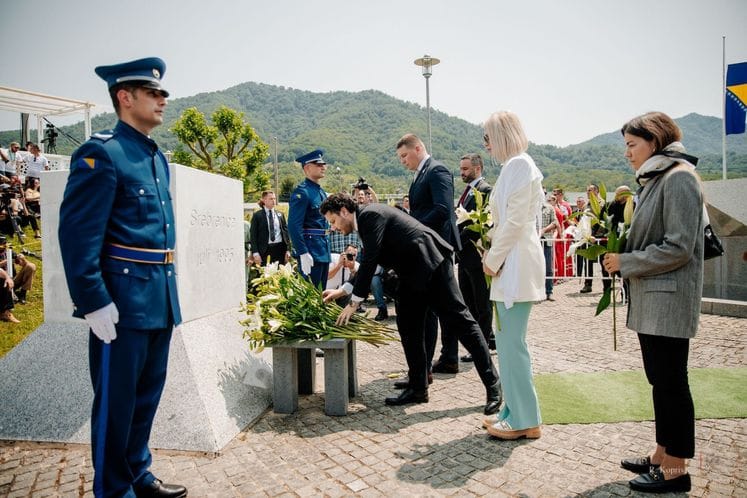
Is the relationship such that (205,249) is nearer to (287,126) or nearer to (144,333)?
(144,333)

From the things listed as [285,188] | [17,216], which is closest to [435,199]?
[17,216]

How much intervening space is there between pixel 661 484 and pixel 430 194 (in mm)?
3219

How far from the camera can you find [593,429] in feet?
13.1

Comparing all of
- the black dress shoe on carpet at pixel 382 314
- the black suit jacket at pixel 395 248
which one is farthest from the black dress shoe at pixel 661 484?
the black dress shoe on carpet at pixel 382 314

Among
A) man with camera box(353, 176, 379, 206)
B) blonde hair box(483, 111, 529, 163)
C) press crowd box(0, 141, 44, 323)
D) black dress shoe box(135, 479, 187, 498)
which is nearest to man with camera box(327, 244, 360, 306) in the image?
man with camera box(353, 176, 379, 206)

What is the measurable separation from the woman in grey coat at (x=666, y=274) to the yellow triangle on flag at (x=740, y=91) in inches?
466

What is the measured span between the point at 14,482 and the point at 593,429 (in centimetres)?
421

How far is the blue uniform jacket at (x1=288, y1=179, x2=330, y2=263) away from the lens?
609 centimetres

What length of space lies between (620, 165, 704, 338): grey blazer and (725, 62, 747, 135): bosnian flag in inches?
469

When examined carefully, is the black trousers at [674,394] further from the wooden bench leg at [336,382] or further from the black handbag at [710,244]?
the wooden bench leg at [336,382]

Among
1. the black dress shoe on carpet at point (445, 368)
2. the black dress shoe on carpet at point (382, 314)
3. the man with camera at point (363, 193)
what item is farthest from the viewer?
the man with camera at point (363, 193)

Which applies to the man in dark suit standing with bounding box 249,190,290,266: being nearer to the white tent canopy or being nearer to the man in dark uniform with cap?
the man in dark uniform with cap

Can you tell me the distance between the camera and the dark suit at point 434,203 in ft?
16.8

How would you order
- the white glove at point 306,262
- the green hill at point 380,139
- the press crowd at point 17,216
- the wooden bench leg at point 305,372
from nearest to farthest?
the wooden bench leg at point 305,372
the white glove at point 306,262
the press crowd at point 17,216
the green hill at point 380,139
